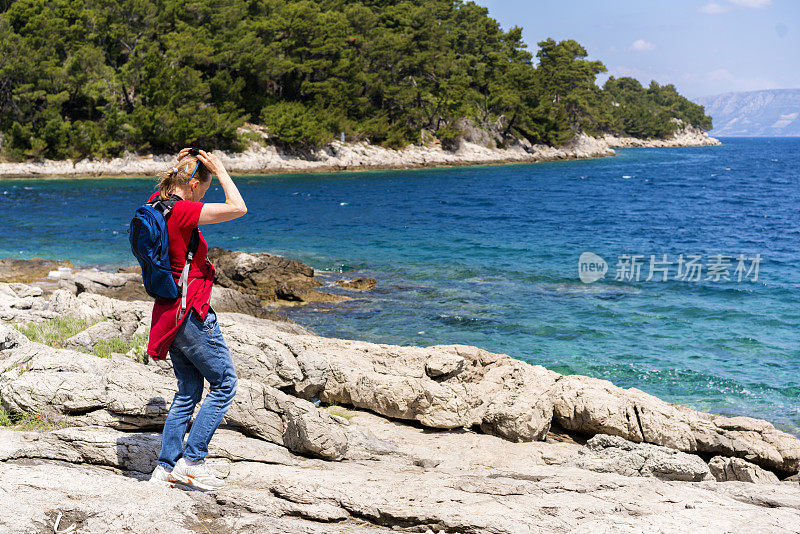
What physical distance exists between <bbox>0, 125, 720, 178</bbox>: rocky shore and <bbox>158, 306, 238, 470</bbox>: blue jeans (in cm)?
5128

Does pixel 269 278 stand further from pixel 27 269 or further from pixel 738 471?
pixel 738 471

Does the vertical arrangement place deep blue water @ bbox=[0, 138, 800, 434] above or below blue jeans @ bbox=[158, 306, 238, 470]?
below

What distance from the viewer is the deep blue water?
1243 cm

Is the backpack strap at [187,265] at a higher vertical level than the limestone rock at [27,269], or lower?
higher

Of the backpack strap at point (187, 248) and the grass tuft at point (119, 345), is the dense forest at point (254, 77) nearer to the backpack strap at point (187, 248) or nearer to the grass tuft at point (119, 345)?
the grass tuft at point (119, 345)

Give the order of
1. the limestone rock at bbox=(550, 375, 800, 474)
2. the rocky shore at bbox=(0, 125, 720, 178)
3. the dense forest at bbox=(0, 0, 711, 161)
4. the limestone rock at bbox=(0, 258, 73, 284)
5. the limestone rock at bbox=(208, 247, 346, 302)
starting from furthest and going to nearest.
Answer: the dense forest at bbox=(0, 0, 711, 161) → the rocky shore at bbox=(0, 125, 720, 178) → the limestone rock at bbox=(0, 258, 73, 284) → the limestone rock at bbox=(208, 247, 346, 302) → the limestone rock at bbox=(550, 375, 800, 474)

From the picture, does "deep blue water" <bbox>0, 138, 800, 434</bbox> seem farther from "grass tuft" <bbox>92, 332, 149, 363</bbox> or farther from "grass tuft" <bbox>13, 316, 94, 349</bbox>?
"grass tuft" <bbox>92, 332, 149, 363</bbox>

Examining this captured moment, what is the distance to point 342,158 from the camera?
2918 inches

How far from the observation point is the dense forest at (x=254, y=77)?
59.9 m

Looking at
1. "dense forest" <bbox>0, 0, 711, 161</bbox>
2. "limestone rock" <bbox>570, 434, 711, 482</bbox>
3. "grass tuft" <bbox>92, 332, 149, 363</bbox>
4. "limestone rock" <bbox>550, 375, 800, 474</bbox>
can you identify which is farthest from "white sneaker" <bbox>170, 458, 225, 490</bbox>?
"dense forest" <bbox>0, 0, 711, 161</bbox>

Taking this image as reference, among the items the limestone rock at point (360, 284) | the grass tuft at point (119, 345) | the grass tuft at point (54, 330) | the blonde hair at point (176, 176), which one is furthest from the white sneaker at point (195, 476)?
the limestone rock at point (360, 284)

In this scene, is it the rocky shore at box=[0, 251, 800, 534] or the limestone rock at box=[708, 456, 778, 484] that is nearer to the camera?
the rocky shore at box=[0, 251, 800, 534]

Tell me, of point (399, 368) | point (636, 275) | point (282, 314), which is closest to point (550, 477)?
point (399, 368)

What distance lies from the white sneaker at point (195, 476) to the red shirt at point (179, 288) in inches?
30.6
